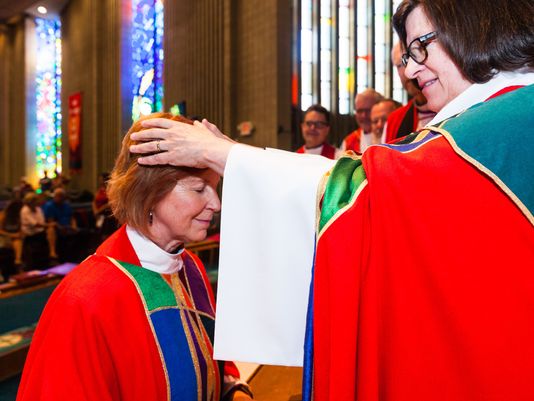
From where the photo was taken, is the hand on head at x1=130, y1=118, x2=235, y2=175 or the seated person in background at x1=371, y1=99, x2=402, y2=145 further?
the seated person in background at x1=371, y1=99, x2=402, y2=145

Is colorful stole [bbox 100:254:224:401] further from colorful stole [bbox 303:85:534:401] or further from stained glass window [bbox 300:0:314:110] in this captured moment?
stained glass window [bbox 300:0:314:110]

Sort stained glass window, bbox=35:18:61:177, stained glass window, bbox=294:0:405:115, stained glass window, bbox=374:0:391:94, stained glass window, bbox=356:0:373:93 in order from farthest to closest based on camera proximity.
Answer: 1. stained glass window, bbox=35:18:61:177
2. stained glass window, bbox=374:0:391:94
3. stained glass window, bbox=356:0:373:93
4. stained glass window, bbox=294:0:405:115

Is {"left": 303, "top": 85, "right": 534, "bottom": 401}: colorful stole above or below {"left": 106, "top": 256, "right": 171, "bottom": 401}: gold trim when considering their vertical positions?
above

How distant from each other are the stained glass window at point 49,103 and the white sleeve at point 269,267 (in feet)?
53.4

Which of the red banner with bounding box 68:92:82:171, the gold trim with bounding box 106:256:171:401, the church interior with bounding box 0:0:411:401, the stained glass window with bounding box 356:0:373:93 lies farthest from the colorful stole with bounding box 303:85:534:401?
the red banner with bounding box 68:92:82:171

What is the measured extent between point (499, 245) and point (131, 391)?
38.0 inches

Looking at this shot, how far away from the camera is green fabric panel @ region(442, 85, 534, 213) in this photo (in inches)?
35.2

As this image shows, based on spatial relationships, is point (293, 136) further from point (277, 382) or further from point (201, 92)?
point (277, 382)

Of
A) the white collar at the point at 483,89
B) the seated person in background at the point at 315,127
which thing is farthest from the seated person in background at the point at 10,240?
the white collar at the point at 483,89

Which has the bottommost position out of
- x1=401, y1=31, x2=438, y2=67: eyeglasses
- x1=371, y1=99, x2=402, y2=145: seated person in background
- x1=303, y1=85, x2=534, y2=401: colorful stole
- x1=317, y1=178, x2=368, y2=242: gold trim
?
x1=317, y1=178, x2=368, y2=242: gold trim

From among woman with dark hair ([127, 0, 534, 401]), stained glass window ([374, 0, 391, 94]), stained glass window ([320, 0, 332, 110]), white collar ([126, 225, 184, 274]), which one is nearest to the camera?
woman with dark hair ([127, 0, 534, 401])

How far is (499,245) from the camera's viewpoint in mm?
868

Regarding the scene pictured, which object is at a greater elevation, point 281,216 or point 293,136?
point 293,136

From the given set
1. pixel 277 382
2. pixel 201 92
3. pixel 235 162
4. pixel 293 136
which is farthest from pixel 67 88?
pixel 235 162
